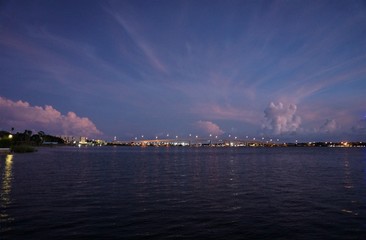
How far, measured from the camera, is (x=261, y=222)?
23.7m

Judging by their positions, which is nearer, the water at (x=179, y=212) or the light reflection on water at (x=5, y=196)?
the water at (x=179, y=212)

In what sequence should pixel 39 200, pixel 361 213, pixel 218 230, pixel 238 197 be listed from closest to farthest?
pixel 218 230 → pixel 361 213 → pixel 39 200 → pixel 238 197

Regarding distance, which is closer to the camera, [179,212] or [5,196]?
[179,212]

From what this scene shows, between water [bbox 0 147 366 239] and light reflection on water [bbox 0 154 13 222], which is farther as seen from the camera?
light reflection on water [bbox 0 154 13 222]

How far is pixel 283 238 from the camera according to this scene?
19.8m

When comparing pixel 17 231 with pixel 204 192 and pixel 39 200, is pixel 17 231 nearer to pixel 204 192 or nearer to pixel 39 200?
pixel 39 200

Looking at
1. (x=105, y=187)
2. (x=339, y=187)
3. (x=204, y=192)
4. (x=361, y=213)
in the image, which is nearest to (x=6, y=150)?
(x=105, y=187)

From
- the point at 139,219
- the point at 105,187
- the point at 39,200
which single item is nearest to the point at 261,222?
the point at 139,219

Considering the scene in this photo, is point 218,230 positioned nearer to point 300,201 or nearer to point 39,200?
point 300,201

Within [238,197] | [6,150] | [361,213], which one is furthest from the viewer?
[6,150]

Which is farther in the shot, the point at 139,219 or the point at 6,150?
the point at 6,150

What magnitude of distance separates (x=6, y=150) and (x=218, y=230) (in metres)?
126

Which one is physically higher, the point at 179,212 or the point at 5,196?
the point at 5,196

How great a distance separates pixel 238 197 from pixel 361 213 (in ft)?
37.2
